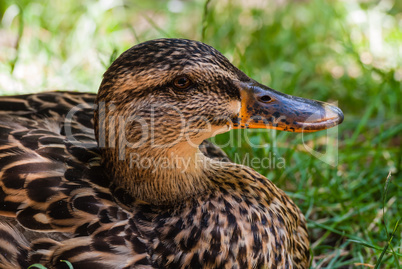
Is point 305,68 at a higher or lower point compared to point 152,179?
higher

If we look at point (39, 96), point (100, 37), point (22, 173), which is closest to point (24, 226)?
point (22, 173)

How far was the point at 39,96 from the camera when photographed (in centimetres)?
213

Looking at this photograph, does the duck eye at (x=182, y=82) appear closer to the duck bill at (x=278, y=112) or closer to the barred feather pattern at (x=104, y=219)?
the duck bill at (x=278, y=112)

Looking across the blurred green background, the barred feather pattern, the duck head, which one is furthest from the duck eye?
the blurred green background

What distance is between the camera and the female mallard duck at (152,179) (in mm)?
1624

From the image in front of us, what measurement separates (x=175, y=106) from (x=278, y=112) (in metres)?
0.37

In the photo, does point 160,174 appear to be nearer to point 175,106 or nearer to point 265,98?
point 175,106

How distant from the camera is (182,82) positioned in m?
→ 1.66

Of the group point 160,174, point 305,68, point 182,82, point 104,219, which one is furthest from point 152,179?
point 305,68

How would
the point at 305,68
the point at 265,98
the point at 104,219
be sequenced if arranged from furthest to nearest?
the point at 305,68 → the point at 265,98 → the point at 104,219

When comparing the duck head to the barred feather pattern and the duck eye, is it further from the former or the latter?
the barred feather pattern

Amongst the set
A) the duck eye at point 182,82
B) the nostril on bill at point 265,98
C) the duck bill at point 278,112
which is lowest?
the duck bill at point 278,112

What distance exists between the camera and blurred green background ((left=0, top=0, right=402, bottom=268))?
2.43m

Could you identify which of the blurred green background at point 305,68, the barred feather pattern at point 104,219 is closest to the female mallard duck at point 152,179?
the barred feather pattern at point 104,219
